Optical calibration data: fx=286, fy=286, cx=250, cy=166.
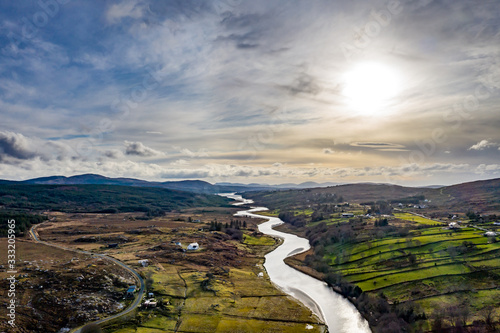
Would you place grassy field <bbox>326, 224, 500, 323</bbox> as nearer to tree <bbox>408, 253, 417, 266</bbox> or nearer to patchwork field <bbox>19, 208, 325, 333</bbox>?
tree <bbox>408, 253, 417, 266</bbox>

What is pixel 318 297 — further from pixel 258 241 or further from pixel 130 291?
pixel 258 241

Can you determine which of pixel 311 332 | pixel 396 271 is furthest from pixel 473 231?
pixel 311 332

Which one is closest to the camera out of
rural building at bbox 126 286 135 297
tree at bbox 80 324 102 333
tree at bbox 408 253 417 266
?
tree at bbox 80 324 102 333

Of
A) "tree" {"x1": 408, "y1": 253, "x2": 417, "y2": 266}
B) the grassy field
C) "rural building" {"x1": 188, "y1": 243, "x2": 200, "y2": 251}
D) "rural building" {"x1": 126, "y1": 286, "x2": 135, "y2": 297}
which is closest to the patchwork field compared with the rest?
"rural building" {"x1": 188, "y1": 243, "x2": 200, "y2": 251}

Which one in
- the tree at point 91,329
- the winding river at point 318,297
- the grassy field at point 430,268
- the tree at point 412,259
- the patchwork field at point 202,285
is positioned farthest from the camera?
the tree at point 412,259

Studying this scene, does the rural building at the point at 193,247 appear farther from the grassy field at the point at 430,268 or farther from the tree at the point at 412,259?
the tree at the point at 412,259

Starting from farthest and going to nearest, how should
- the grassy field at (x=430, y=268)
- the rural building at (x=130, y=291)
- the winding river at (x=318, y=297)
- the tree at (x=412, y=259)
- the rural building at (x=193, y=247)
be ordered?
the rural building at (x=193, y=247) < the tree at (x=412, y=259) < the rural building at (x=130, y=291) < the grassy field at (x=430, y=268) < the winding river at (x=318, y=297)

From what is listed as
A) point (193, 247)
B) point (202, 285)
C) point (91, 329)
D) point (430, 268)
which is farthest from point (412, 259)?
point (91, 329)

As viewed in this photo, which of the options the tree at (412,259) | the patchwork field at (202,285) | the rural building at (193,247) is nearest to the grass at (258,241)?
the patchwork field at (202,285)

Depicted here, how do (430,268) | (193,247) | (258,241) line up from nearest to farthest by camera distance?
1. (430,268)
2. (193,247)
3. (258,241)

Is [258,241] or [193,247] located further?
[258,241]

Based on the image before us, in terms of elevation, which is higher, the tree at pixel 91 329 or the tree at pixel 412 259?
the tree at pixel 412 259
